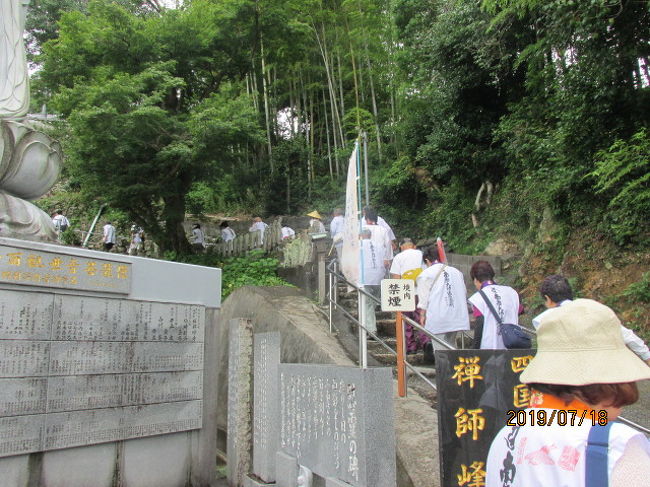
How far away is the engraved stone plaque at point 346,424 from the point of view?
2836 mm

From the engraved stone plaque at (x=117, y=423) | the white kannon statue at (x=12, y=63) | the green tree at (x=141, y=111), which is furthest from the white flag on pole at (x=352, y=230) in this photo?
the green tree at (x=141, y=111)

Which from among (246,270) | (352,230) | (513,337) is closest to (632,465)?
(513,337)

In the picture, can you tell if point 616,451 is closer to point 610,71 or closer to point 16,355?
point 16,355

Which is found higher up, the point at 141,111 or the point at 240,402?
the point at 141,111

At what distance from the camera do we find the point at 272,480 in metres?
4.09

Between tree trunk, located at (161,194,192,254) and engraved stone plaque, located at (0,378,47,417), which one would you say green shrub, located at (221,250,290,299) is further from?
engraved stone plaque, located at (0,378,47,417)

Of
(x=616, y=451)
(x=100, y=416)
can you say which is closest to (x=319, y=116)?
(x=100, y=416)

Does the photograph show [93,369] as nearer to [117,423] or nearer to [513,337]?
[117,423]

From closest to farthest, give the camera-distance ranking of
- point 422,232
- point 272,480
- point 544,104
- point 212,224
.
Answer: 1. point 272,480
2. point 544,104
3. point 422,232
4. point 212,224

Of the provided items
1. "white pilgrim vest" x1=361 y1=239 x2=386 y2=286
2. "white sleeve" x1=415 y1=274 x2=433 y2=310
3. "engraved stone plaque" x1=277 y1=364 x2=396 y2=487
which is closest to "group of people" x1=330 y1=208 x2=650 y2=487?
"engraved stone plaque" x1=277 y1=364 x2=396 y2=487

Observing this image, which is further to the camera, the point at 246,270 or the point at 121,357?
the point at 246,270

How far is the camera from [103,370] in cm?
432

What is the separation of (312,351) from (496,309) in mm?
2339

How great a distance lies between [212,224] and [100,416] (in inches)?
626
